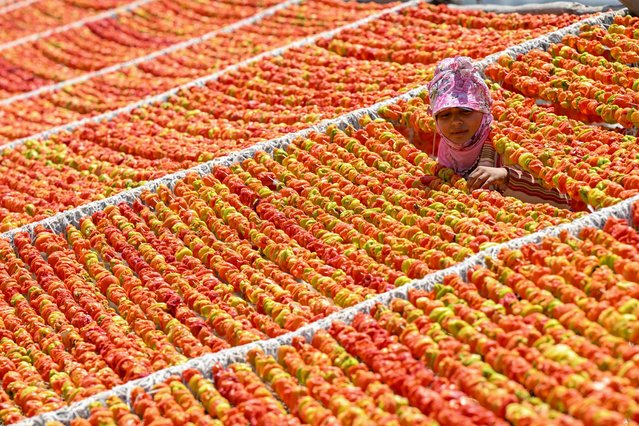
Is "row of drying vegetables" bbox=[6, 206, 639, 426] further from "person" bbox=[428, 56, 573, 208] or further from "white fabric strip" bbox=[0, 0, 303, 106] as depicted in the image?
"white fabric strip" bbox=[0, 0, 303, 106]

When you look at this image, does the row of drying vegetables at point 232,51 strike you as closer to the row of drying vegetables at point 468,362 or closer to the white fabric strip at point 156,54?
the white fabric strip at point 156,54

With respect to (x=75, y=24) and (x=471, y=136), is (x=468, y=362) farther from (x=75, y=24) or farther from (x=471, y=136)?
(x=75, y=24)

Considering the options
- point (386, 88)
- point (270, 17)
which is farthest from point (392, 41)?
point (270, 17)

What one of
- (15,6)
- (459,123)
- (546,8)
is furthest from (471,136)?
(15,6)

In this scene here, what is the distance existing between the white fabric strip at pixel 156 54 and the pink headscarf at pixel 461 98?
3.83 meters

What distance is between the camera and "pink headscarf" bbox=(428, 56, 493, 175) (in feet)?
12.8

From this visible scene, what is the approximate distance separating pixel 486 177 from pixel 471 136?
0.67ft

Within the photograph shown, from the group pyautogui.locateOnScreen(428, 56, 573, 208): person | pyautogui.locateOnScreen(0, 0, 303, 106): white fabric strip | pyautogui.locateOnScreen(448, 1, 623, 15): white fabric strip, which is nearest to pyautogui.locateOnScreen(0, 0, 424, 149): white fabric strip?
pyautogui.locateOnScreen(448, 1, 623, 15): white fabric strip

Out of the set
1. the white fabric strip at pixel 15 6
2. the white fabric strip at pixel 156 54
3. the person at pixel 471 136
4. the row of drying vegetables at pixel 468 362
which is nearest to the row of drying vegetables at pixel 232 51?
the white fabric strip at pixel 156 54

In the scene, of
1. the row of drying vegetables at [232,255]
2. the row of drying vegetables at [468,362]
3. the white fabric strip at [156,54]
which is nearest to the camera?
the row of drying vegetables at [468,362]

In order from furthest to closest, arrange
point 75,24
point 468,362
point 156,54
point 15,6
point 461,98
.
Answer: point 15,6, point 75,24, point 156,54, point 461,98, point 468,362

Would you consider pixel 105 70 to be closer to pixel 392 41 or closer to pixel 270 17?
pixel 270 17

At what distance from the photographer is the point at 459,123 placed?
396 centimetres

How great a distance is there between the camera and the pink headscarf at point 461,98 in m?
3.90
